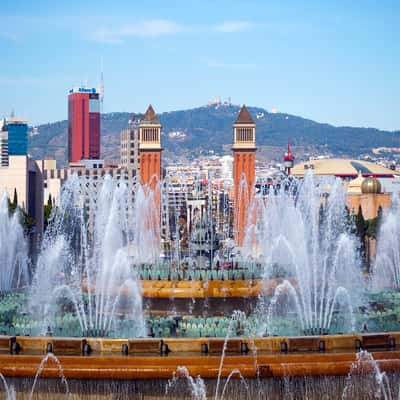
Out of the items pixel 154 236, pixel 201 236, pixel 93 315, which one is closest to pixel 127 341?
pixel 93 315

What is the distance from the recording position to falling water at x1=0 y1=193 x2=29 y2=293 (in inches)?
1398

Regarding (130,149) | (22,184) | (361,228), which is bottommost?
(361,228)

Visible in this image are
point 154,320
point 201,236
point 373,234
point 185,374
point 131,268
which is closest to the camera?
point 185,374

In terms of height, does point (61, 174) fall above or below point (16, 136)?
below

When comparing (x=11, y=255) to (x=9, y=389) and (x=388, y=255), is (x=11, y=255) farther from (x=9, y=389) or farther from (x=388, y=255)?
(x=9, y=389)

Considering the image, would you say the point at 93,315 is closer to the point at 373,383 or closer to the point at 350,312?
the point at 350,312

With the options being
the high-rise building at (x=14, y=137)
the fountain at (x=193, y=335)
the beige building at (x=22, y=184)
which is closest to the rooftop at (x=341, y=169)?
the beige building at (x=22, y=184)

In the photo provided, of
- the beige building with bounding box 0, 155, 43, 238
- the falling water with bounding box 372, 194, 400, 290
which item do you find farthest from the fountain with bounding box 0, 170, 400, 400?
the beige building with bounding box 0, 155, 43, 238

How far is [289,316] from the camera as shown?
21.5 meters

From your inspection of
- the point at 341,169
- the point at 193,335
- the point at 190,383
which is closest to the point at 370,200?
the point at 193,335

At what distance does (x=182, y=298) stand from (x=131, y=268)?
3.49m

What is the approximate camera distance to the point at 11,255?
3834 centimetres

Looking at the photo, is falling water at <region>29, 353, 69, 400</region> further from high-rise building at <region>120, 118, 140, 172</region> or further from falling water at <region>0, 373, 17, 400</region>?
high-rise building at <region>120, 118, 140, 172</region>

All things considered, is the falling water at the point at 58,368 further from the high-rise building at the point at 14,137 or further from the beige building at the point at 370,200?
the high-rise building at the point at 14,137
